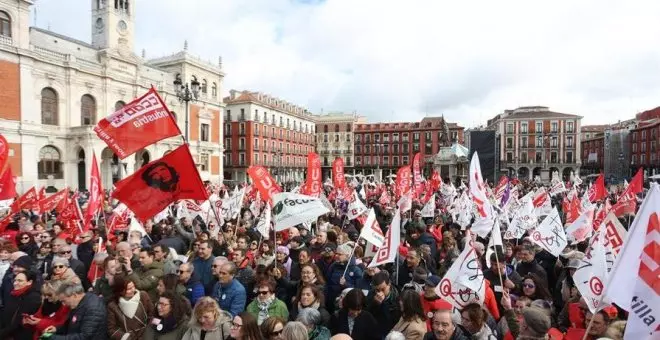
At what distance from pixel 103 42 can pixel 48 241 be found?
39474 mm

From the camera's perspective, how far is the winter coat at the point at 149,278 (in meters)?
4.46

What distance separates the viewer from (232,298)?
4.58 m

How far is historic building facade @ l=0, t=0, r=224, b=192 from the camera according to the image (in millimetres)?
30719

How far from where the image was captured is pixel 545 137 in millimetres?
74062

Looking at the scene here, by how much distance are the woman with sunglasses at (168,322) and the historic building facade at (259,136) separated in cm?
5563

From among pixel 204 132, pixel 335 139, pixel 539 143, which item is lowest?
pixel 539 143

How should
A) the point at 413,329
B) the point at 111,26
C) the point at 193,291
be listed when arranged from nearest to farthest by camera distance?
the point at 413,329 → the point at 193,291 → the point at 111,26

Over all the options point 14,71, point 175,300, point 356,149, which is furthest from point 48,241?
point 356,149

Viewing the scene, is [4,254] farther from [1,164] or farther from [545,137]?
[545,137]

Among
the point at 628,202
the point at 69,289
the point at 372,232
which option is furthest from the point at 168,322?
the point at 628,202

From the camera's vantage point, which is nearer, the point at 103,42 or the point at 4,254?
the point at 4,254

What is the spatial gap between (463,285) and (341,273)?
1.72m

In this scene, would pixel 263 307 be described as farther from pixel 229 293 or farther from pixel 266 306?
pixel 229 293

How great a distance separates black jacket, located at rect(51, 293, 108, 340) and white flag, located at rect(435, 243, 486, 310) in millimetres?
3220
